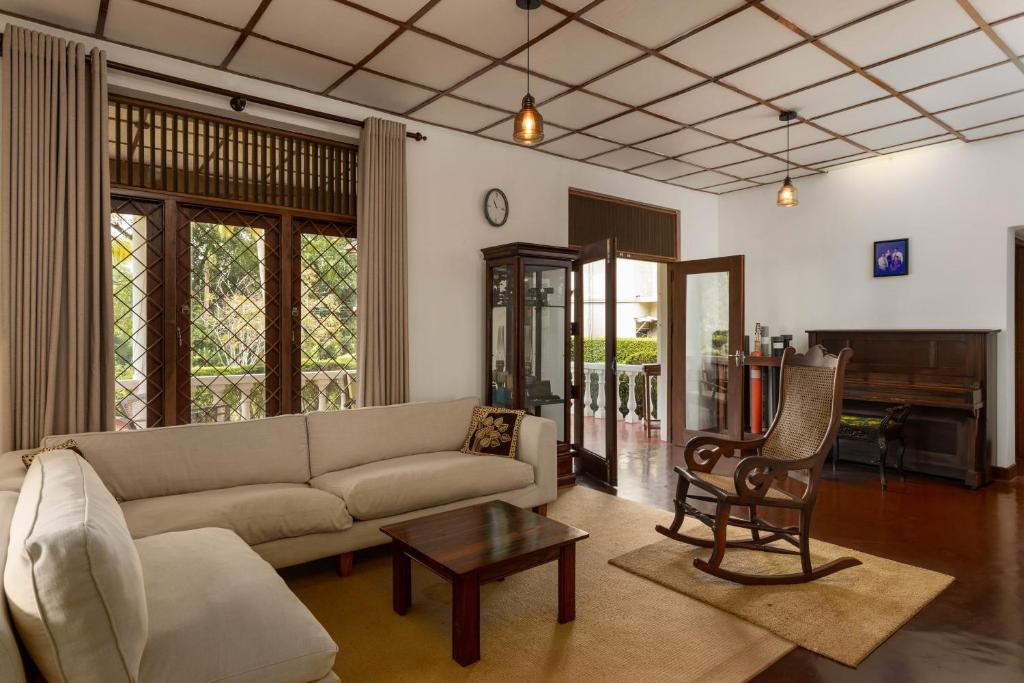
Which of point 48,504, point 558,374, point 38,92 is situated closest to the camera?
point 48,504

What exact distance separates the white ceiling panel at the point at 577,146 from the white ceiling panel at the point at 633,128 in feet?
0.43

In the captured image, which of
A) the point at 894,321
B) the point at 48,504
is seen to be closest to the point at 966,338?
the point at 894,321

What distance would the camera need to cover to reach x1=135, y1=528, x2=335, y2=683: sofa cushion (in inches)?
60.1

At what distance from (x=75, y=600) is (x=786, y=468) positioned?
271cm

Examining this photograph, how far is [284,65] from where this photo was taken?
3619 mm

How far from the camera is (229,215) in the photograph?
3830 mm

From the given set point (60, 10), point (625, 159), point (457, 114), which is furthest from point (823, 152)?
point (60, 10)

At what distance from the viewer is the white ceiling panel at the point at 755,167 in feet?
18.2

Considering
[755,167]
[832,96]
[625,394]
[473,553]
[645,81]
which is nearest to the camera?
[473,553]

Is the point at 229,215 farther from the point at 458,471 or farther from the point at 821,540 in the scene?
the point at 821,540

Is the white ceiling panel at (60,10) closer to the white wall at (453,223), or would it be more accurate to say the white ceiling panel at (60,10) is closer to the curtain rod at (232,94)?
the curtain rod at (232,94)

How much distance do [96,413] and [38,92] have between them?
163 cm

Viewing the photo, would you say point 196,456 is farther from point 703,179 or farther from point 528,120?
point 703,179

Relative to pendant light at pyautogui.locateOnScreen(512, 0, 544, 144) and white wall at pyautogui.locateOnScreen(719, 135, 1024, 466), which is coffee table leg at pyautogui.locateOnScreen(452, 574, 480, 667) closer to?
pendant light at pyautogui.locateOnScreen(512, 0, 544, 144)
